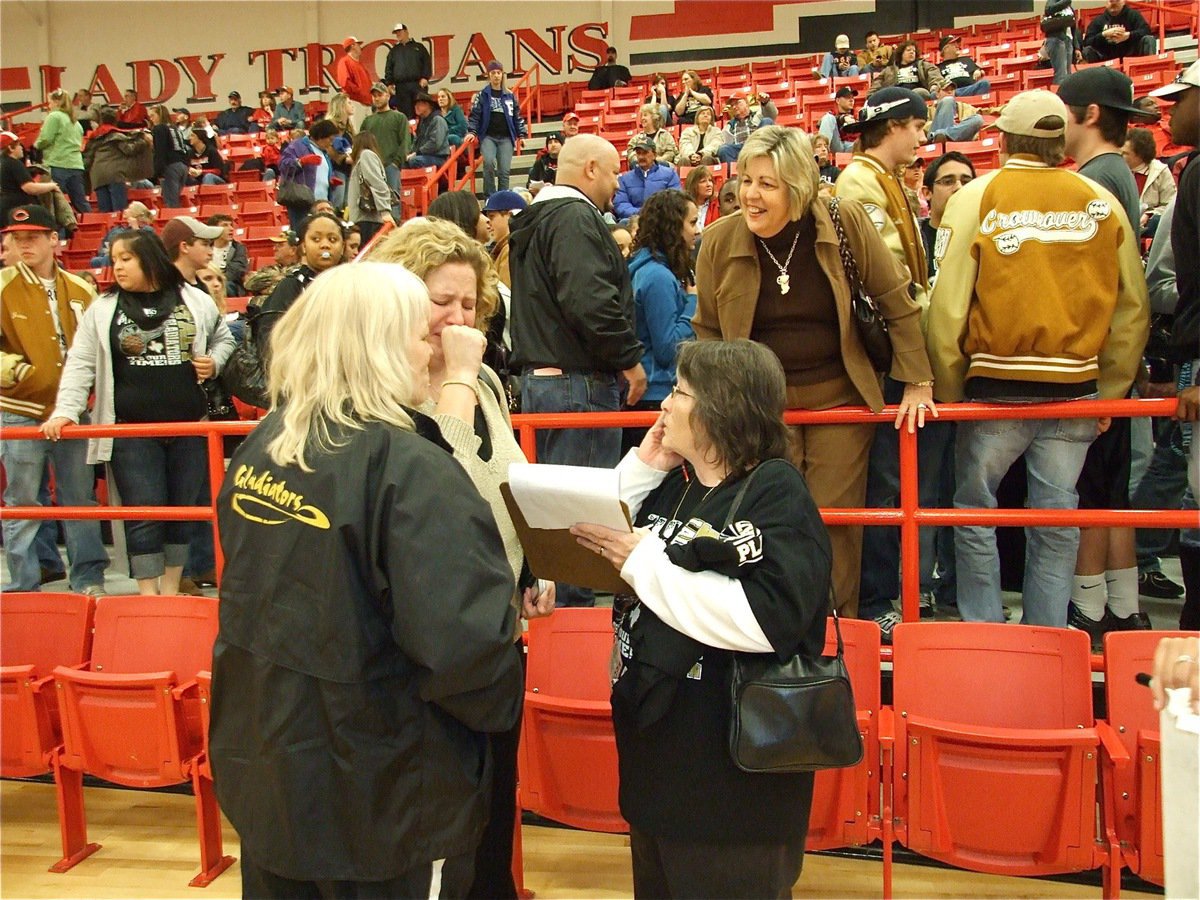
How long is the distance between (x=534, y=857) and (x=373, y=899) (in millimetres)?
1632

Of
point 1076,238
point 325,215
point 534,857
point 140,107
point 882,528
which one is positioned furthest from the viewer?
point 140,107

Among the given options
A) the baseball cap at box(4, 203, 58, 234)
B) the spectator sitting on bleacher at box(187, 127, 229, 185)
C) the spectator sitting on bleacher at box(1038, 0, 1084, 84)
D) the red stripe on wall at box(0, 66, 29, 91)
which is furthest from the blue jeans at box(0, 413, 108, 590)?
the red stripe on wall at box(0, 66, 29, 91)

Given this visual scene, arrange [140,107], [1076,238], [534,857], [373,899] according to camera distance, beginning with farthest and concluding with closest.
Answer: [140,107] → [534,857] → [1076,238] → [373,899]

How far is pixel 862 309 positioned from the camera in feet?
10.4

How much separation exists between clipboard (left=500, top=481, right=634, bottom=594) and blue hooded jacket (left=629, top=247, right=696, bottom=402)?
226 centimetres

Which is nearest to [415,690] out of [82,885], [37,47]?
[82,885]

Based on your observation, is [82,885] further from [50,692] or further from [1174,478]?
[1174,478]

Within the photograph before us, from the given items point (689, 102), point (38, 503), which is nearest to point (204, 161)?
point (689, 102)

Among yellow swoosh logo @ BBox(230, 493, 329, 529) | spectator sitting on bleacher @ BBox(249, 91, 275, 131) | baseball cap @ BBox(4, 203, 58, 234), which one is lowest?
yellow swoosh logo @ BBox(230, 493, 329, 529)

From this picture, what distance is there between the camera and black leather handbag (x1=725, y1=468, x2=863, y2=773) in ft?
6.31

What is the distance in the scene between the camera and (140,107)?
50.8ft

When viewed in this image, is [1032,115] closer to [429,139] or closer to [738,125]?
[738,125]

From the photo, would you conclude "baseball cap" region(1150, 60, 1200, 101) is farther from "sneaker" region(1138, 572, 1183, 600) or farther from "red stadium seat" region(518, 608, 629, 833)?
"red stadium seat" region(518, 608, 629, 833)

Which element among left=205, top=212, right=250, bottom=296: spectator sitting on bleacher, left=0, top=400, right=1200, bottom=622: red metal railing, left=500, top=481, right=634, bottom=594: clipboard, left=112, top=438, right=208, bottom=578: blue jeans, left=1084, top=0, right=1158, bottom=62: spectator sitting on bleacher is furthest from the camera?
left=1084, top=0, right=1158, bottom=62: spectator sitting on bleacher
